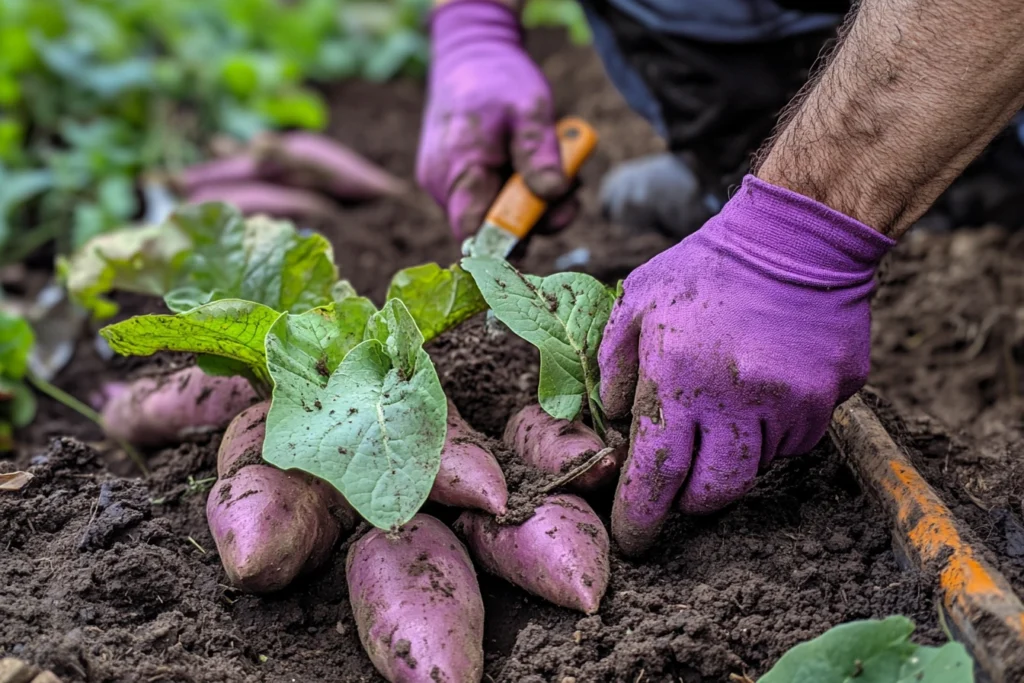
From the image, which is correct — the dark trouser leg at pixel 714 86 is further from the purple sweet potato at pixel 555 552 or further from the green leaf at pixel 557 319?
the purple sweet potato at pixel 555 552

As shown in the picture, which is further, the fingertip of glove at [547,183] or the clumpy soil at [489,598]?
the fingertip of glove at [547,183]

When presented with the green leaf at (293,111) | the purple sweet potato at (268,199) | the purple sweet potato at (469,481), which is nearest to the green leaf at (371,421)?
the purple sweet potato at (469,481)

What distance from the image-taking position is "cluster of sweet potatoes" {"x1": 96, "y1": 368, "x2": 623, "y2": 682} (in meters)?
1.39

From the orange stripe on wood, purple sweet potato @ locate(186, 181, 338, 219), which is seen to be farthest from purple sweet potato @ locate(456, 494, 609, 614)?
purple sweet potato @ locate(186, 181, 338, 219)

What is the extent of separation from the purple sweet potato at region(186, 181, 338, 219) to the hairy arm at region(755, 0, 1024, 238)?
2.41 metres

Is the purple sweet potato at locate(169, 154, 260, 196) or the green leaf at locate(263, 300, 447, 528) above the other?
the green leaf at locate(263, 300, 447, 528)

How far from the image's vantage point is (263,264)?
6.48 ft

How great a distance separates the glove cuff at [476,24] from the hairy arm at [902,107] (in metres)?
1.27

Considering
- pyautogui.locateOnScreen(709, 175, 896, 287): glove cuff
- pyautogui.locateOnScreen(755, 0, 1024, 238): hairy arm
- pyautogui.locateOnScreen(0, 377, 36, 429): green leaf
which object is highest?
pyautogui.locateOnScreen(755, 0, 1024, 238): hairy arm

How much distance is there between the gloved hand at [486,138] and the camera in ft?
7.27

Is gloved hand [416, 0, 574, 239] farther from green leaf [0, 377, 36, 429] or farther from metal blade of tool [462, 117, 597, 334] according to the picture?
green leaf [0, 377, 36, 429]

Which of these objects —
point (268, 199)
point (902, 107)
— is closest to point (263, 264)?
point (902, 107)

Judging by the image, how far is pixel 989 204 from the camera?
3.16 meters

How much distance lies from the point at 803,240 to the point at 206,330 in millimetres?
953
